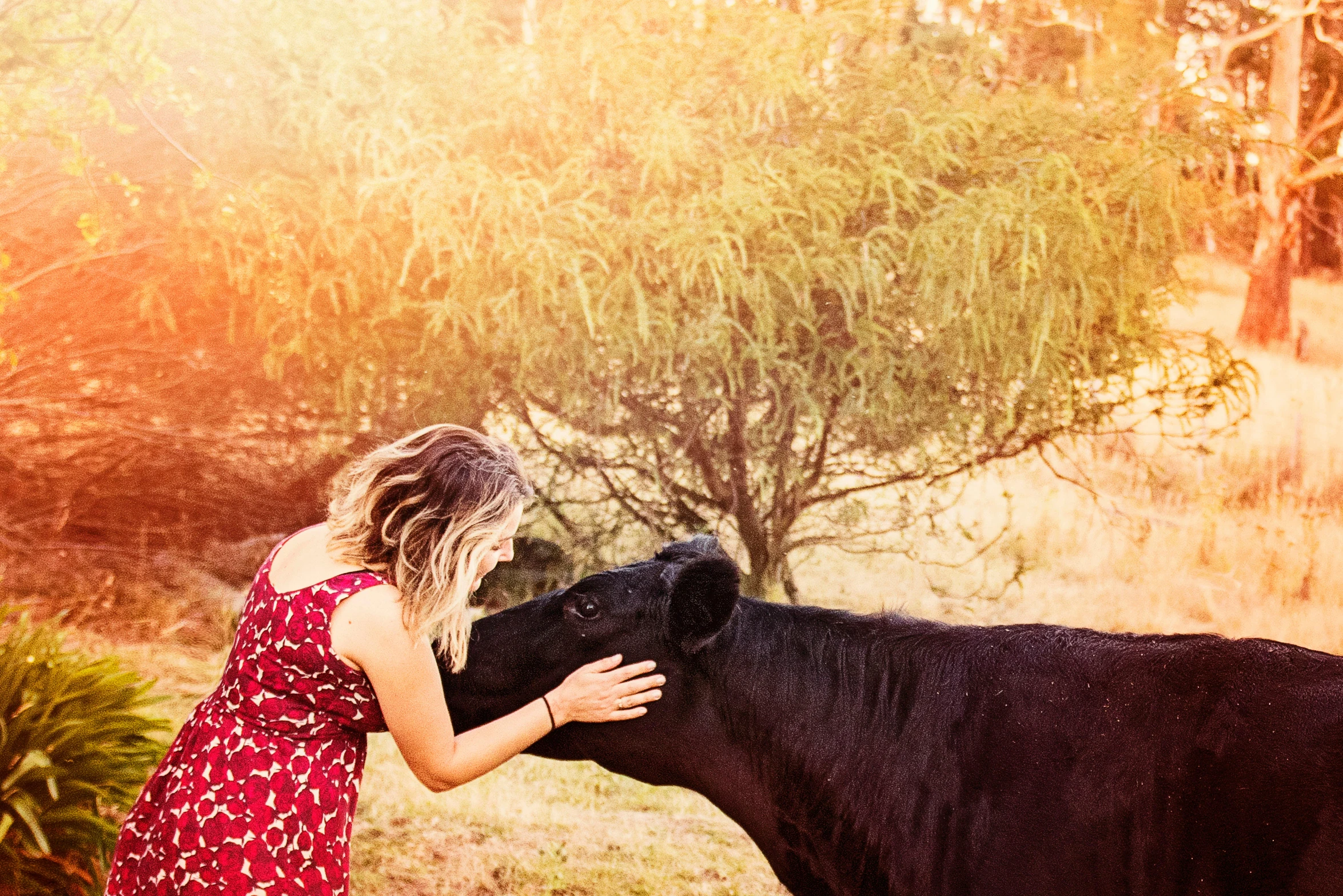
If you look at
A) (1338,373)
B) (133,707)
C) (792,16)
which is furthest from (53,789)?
(1338,373)

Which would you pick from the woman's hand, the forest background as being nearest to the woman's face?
the woman's hand

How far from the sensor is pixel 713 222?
4.58 metres

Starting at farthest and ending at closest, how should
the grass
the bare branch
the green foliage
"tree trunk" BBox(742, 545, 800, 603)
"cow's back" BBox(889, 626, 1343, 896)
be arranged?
"tree trunk" BBox(742, 545, 800, 603) → the bare branch → the green foliage → the grass → "cow's back" BBox(889, 626, 1343, 896)

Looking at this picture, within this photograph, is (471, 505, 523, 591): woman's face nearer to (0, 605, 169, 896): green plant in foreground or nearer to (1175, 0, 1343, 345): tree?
(0, 605, 169, 896): green plant in foreground

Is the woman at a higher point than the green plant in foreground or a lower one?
higher

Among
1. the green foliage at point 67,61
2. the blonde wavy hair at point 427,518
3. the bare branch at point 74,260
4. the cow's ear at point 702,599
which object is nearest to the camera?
the blonde wavy hair at point 427,518

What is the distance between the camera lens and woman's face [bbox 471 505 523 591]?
6.74ft

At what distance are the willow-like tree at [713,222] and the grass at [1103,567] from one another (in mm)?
442

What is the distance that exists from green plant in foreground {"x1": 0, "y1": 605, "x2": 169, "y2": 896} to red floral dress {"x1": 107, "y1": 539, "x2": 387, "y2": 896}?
3.33 feet

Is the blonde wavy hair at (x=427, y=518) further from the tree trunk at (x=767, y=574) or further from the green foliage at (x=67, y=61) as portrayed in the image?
the tree trunk at (x=767, y=574)

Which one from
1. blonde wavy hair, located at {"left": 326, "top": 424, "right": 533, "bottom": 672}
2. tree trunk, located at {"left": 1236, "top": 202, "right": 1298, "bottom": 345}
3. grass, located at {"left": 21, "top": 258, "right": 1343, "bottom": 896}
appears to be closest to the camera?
blonde wavy hair, located at {"left": 326, "top": 424, "right": 533, "bottom": 672}

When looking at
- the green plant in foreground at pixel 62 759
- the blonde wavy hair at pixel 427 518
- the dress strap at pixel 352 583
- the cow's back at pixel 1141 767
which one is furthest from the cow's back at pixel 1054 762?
the green plant in foreground at pixel 62 759

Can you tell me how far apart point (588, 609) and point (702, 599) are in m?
0.27

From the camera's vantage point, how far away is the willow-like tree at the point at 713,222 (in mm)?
4621
